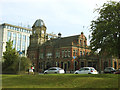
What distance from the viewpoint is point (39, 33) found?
2598 inches

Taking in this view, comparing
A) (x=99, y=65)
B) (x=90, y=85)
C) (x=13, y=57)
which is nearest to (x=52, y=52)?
(x=99, y=65)

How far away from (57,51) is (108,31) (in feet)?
124

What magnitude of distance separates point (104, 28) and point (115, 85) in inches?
368

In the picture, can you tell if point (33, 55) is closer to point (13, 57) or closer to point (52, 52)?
point (52, 52)

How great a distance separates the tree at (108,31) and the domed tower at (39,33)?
4478 cm

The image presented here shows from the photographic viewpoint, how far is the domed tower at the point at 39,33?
65.3 metres

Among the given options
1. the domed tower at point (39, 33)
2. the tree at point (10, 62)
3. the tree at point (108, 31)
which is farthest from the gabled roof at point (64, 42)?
the tree at point (108, 31)

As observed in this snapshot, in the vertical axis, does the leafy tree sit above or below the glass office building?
below

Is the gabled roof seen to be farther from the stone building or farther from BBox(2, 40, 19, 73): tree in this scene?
BBox(2, 40, 19, 73): tree

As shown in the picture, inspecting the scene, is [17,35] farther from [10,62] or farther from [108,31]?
[108,31]

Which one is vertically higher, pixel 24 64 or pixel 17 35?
pixel 17 35

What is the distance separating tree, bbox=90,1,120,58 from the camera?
2042 cm

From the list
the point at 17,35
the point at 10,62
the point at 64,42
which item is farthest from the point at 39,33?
the point at 17,35

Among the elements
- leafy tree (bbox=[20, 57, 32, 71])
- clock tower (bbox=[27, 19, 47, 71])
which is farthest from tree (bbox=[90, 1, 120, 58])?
clock tower (bbox=[27, 19, 47, 71])
